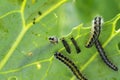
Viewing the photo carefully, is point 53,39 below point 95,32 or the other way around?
the other way around

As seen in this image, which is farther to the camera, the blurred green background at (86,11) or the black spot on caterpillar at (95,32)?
the blurred green background at (86,11)

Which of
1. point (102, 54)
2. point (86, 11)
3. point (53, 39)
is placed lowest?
point (102, 54)

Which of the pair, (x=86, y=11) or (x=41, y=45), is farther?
(x=86, y=11)

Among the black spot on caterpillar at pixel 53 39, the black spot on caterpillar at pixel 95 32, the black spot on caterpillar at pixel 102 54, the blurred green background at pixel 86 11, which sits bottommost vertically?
the black spot on caterpillar at pixel 102 54

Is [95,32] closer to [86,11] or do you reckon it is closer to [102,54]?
[102,54]

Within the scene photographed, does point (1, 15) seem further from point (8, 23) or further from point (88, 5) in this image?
point (88, 5)

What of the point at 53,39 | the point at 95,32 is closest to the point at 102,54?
the point at 95,32

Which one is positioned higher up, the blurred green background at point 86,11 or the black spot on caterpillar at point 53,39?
the blurred green background at point 86,11

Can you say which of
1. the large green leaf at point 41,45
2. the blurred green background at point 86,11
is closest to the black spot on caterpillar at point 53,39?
the large green leaf at point 41,45

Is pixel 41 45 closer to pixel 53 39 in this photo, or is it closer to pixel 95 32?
pixel 53 39

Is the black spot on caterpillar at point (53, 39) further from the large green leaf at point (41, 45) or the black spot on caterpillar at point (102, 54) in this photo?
the black spot on caterpillar at point (102, 54)
